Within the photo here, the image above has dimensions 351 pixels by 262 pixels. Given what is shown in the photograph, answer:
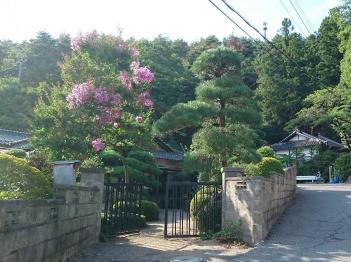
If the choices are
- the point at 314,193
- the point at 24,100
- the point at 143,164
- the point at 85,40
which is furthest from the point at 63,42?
the point at 314,193

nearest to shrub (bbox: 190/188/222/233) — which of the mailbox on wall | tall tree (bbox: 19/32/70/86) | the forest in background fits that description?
the mailbox on wall

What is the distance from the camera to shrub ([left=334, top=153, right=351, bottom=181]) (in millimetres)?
31555

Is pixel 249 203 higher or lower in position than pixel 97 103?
lower

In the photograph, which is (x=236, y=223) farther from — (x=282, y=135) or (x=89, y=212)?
(x=282, y=135)

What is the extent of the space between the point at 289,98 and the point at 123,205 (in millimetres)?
32103

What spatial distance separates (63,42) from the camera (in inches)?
1515

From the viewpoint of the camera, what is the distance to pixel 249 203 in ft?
33.5

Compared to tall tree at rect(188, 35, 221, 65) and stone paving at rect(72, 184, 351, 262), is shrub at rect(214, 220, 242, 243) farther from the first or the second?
tall tree at rect(188, 35, 221, 65)

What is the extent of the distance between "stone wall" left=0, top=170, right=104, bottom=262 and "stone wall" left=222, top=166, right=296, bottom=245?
10.5ft

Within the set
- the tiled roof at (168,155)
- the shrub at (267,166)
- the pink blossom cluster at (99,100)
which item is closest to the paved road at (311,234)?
the shrub at (267,166)

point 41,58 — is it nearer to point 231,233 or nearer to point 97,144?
point 97,144

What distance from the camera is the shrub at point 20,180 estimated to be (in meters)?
6.74

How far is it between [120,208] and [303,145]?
3068 cm

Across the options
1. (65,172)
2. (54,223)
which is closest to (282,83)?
(65,172)
